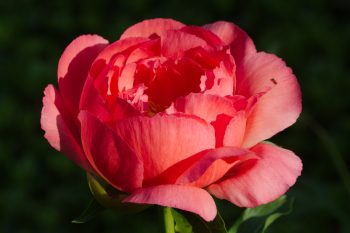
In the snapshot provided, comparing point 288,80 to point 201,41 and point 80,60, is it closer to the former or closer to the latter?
point 201,41

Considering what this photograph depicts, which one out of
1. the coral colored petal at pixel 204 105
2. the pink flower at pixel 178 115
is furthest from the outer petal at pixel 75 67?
the coral colored petal at pixel 204 105

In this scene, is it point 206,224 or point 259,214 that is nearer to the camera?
point 206,224

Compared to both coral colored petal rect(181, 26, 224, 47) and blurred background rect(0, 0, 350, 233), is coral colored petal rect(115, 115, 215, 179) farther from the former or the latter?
blurred background rect(0, 0, 350, 233)

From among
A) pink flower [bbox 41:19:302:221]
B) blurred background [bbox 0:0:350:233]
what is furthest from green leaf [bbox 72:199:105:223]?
blurred background [bbox 0:0:350:233]

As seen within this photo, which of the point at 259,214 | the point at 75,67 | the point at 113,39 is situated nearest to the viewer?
the point at 75,67

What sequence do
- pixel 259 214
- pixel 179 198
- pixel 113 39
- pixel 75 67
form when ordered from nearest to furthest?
1. pixel 179 198
2. pixel 75 67
3. pixel 259 214
4. pixel 113 39

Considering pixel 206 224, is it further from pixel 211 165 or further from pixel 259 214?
pixel 259 214

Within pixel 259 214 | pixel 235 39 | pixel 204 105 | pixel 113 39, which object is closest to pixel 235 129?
pixel 204 105

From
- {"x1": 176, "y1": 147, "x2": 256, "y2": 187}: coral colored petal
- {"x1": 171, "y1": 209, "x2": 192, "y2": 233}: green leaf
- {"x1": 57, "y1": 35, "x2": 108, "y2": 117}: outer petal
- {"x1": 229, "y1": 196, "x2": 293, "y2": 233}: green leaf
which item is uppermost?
{"x1": 57, "y1": 35, "x2": 108, "y2": 117}: outer petal
